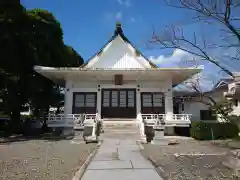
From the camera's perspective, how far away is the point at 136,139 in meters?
17.1

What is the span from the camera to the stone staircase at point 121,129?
59.1ft

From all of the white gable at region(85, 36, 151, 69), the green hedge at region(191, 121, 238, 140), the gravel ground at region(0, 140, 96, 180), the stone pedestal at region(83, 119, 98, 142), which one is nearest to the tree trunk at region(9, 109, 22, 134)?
the stone pedestal at region(83, 119, 98, 142)

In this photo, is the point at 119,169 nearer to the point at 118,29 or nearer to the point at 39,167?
the point at 39,167

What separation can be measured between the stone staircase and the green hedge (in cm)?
440

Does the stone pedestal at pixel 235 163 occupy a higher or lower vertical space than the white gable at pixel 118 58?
lower

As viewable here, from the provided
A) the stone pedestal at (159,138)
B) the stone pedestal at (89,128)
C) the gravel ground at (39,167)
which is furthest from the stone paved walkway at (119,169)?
the stone pedestal at (89,128)

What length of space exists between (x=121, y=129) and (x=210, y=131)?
6.55 m

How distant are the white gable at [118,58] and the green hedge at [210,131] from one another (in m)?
7.79

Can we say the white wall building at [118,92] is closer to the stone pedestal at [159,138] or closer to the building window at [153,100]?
the building window at [153,100]

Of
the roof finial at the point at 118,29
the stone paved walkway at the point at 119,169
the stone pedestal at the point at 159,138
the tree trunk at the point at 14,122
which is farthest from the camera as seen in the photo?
the roof finial at the point at 118,29

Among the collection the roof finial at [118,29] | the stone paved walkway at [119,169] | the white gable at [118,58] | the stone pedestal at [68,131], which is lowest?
the stone paved walkway at [119,169]

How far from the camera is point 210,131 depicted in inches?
768

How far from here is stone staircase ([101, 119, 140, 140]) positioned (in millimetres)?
18000

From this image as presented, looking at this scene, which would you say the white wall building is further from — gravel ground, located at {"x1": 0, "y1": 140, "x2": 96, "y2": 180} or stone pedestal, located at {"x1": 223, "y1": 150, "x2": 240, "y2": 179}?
stone pedestal, located at {"x1": 223, "y1": 150, "x2": 240, "y2": 179}
